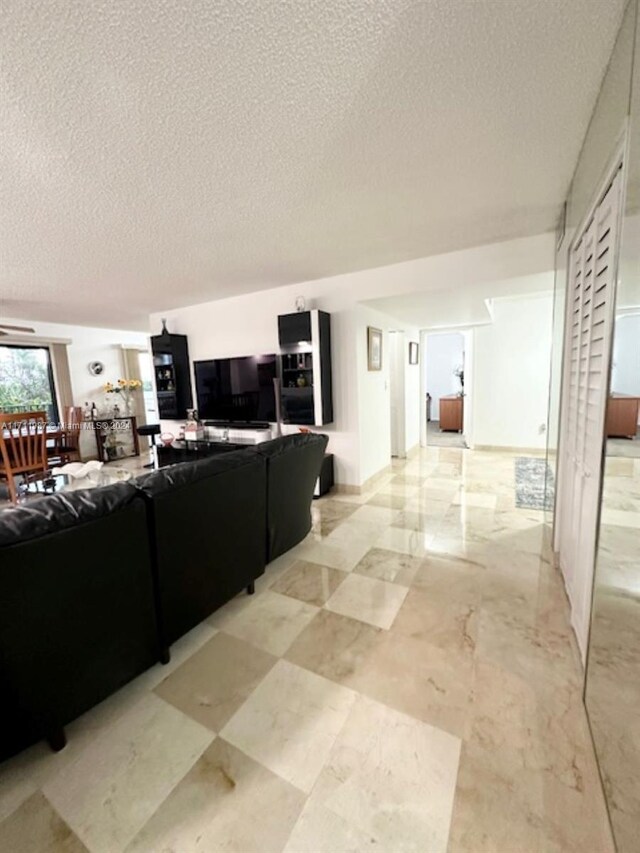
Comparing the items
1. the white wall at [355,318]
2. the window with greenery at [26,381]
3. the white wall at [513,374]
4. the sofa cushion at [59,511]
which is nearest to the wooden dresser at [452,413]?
the white wall at [513,374]

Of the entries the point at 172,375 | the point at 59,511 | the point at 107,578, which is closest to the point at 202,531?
the point at 107,578

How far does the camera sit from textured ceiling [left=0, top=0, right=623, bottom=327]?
1084 mm

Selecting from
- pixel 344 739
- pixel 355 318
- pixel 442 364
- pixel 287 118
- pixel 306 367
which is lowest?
pixel 344 739

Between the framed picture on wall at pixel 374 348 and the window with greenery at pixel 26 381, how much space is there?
17.0ft

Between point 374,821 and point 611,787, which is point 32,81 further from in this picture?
point 611,787

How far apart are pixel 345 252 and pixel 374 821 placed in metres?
3.37

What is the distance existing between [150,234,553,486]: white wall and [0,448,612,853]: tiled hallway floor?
6.52 ft

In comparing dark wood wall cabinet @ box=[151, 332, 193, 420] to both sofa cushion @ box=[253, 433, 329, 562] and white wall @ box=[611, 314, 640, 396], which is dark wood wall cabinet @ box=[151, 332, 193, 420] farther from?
white wall @ box=[611, 314, 640, 396]

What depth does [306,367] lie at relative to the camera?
380 cm

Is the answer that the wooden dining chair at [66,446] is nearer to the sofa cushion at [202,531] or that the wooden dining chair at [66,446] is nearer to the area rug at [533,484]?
the sofa cushion at [202,531]

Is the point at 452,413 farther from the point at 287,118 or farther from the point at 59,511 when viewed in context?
the point at 59,511

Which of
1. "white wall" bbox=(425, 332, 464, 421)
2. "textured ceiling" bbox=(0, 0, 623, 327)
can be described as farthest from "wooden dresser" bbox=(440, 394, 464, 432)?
"textured ceiling" bbox=(0, 0, 623, 327)

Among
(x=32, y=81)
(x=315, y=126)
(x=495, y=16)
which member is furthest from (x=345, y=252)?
(x=32, y=81)

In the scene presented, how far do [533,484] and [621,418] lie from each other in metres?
3.23
